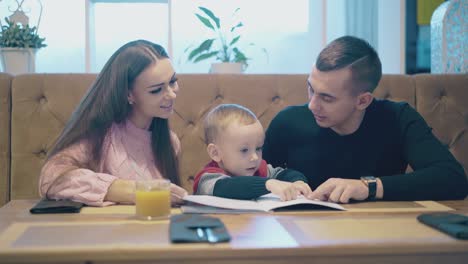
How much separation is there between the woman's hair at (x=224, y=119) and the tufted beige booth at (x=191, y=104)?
474 millimetres

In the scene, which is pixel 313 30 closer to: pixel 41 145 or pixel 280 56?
pixel 280 56

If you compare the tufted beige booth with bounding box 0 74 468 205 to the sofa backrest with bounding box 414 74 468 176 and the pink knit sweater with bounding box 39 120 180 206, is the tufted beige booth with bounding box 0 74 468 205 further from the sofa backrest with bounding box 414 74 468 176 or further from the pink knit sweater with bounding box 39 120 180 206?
the pink knit sweater with bounding box 39 120 180 206

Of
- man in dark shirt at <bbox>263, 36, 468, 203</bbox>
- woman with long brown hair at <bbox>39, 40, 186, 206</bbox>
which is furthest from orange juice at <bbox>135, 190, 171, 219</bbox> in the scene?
man in dark shirt at <bbox>263, 36, 468, 203</bbox>

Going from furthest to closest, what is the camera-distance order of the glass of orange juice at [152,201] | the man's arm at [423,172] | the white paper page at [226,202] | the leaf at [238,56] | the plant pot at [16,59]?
the leaf at [238,56] < the plant pot at [16,59] < the man's arm at [423,172] < the white paper page at [226,202] < the glass of orange juice at [152,201]

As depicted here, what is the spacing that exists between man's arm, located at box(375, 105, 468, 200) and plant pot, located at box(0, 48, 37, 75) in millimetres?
1617

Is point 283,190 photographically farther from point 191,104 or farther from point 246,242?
point 191,104

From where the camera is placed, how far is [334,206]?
132 centimetres

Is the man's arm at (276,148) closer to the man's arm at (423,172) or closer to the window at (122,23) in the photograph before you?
the man's arm at (423,172)

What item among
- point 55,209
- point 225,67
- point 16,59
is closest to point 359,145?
point 55,209

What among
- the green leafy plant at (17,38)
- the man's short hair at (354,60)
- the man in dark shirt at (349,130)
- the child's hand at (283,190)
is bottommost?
the child's hand at (283,190)

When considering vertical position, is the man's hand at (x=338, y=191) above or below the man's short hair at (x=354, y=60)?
below

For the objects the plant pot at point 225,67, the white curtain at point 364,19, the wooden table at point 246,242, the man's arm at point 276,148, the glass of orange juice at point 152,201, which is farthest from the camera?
the white curtain at point 364,19

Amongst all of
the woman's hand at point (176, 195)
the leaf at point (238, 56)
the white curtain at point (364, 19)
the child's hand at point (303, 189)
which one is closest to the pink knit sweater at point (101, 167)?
the woman's hand at point (176, 195)

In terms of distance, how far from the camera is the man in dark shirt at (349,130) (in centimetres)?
181
